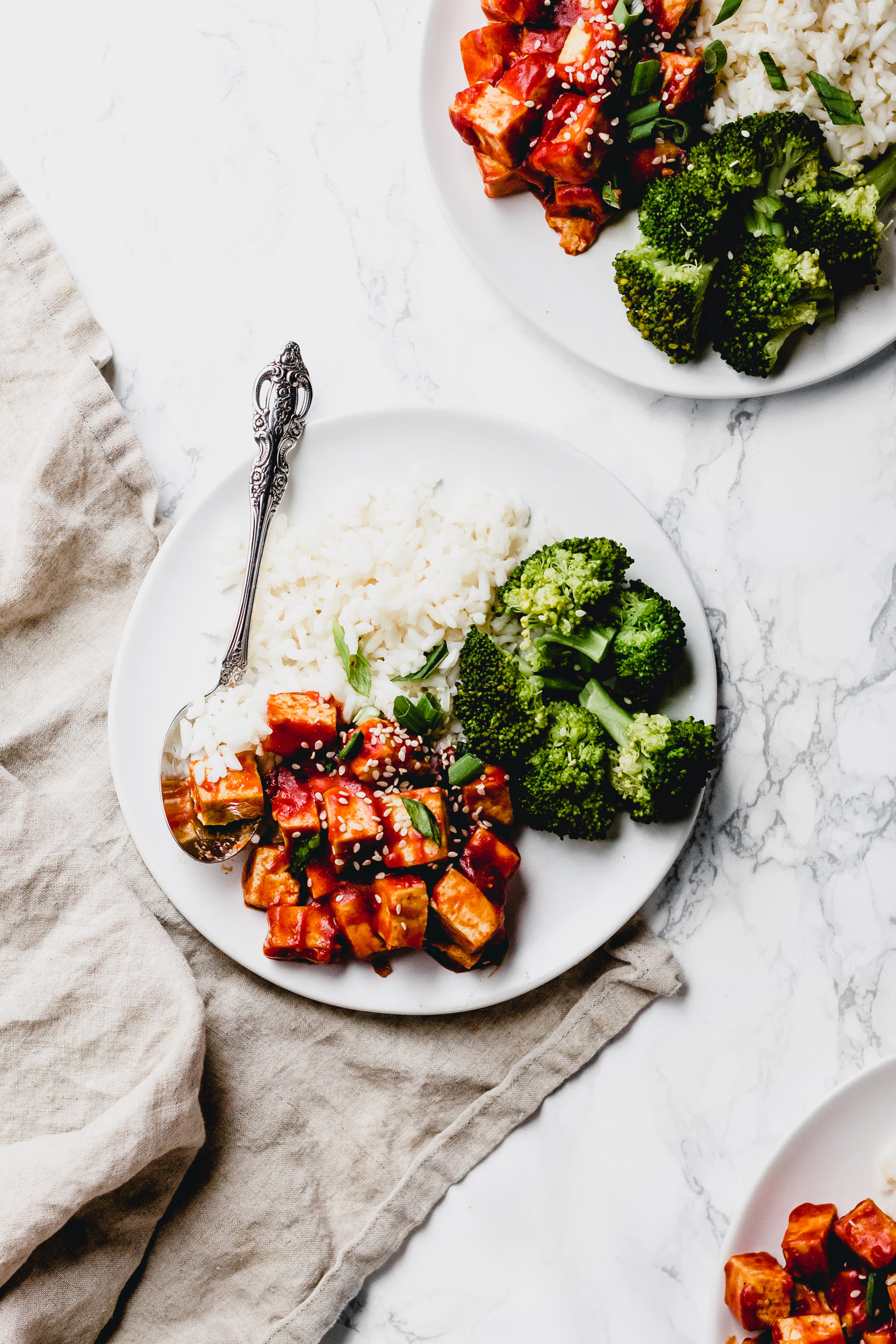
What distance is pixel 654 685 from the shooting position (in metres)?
2.65

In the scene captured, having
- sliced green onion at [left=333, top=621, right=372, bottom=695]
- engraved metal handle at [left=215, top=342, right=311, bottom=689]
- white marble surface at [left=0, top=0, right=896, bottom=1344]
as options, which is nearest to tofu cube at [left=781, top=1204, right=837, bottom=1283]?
white marble surface at [left=0, top=0, right=896, bottom=1344]

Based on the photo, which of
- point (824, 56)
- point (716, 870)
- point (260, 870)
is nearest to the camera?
point (824, 56)

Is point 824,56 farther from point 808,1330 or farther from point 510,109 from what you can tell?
point 808,1330

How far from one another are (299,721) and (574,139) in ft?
5.53

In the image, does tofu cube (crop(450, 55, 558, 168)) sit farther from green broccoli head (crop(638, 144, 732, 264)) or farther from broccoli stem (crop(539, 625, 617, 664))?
broccoli stem (crop(539, 625, 617, 664))

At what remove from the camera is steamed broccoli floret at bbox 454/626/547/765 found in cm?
263

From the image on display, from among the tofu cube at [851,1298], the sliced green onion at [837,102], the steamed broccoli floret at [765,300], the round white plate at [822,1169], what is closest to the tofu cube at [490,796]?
the round white plate at [822,1169]

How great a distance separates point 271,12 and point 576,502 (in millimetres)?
1815

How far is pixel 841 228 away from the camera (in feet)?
8.39

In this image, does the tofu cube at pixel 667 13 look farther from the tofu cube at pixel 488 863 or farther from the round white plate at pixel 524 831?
the tofu cube at pixel 488 863

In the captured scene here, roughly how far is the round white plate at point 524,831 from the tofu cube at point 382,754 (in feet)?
1.47

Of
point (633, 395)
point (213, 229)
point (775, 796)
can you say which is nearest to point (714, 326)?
point (633, 395)

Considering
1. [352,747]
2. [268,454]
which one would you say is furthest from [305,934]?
[268,454]

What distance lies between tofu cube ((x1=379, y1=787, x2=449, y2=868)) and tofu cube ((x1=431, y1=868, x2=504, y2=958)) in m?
0.08
